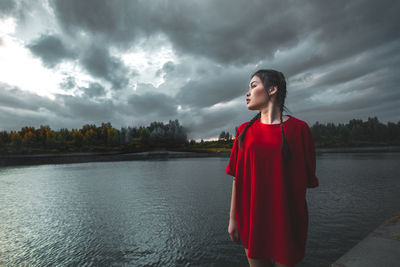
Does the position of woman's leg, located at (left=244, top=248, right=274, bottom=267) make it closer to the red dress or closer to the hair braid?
the red dress

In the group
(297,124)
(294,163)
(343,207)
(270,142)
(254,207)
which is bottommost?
(343,207)

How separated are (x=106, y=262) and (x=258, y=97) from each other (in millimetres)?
5136

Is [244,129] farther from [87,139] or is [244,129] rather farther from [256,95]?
[87,139]

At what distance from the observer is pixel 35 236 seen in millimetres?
6344

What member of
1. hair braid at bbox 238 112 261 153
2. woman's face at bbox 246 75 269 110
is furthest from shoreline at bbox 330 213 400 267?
woman's face at bbox 246 75 269 110

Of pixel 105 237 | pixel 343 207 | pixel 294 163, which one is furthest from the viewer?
pixel 343 207

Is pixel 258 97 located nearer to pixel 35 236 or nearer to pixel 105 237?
pixel 105 237

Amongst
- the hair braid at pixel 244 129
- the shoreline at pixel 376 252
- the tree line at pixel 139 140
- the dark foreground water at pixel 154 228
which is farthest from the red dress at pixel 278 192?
the tree line at pixel 139 140

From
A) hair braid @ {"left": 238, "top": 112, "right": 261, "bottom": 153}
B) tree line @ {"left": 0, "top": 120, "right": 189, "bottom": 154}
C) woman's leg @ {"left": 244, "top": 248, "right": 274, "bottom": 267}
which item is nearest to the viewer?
woman's leg @ {"left": 244, "top": 248, "right": 274, "bottom": 267}

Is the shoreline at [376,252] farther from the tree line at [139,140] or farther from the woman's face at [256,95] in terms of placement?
the tree line at [139,140]

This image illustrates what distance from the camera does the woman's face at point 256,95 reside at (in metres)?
1.78

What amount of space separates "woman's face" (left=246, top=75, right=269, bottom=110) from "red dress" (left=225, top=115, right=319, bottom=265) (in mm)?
200

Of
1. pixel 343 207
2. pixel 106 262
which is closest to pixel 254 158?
pixel 106 262

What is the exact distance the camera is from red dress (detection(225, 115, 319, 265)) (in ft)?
5.27
